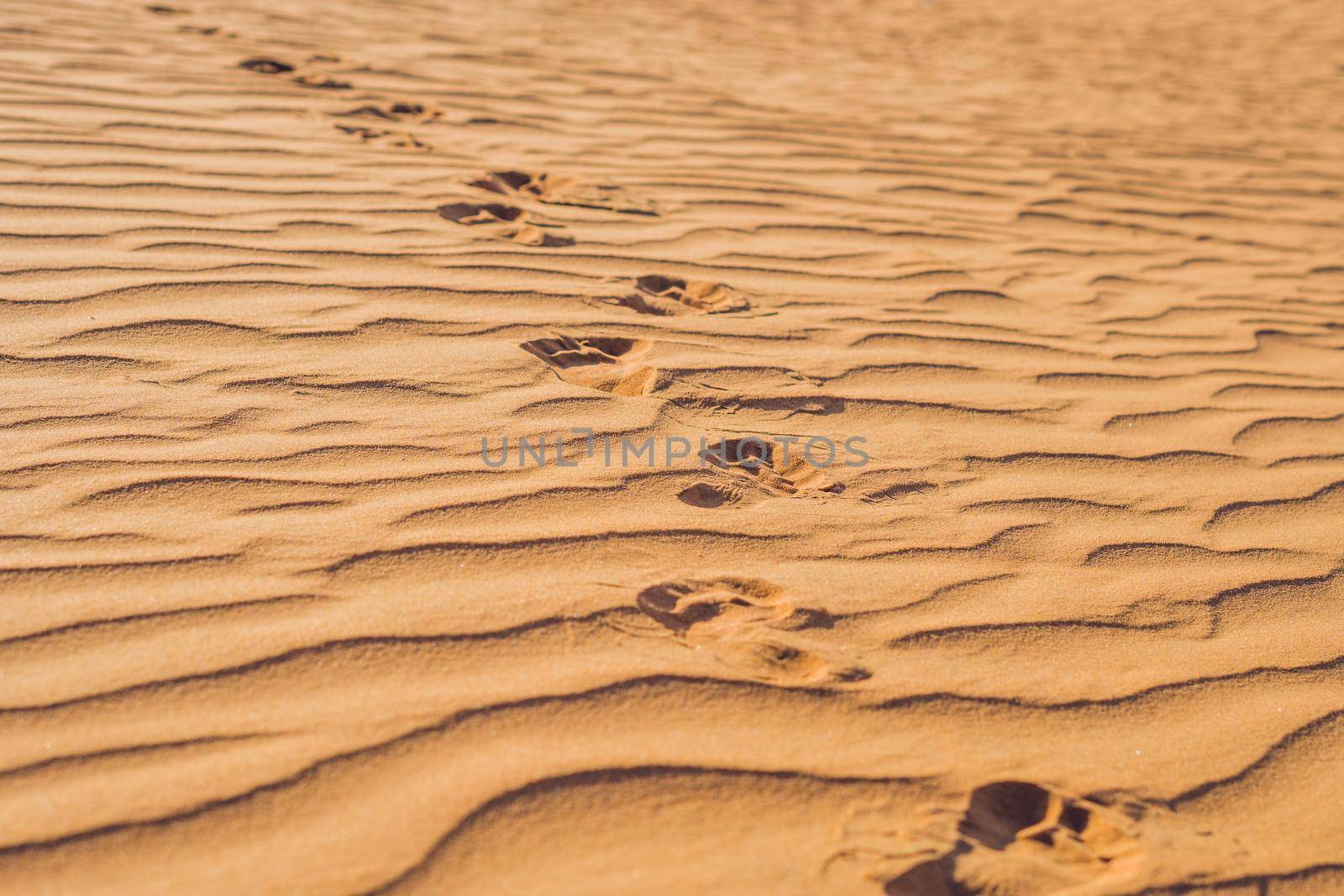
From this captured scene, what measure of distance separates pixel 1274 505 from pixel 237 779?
1959 millimetres

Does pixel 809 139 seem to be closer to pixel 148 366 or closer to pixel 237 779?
pixel 148 366

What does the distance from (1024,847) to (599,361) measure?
140 cm

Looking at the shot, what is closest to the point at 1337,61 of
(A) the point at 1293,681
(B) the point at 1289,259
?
(B) the point at 1289,259

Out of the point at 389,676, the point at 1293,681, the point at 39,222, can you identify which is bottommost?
the point at 1293,681

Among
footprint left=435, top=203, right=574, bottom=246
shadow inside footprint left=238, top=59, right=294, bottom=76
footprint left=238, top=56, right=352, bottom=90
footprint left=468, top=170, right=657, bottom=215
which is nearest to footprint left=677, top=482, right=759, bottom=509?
footprint left=435, top=203, right=574, bottom=246

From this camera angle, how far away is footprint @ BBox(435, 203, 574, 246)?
3.10 meters

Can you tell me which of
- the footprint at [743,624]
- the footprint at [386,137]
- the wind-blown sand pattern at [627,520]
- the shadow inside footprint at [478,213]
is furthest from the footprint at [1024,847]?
the footprint at [386,137]

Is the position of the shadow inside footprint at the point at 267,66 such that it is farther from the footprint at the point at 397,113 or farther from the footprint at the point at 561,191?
the footprint at the point at 561,191

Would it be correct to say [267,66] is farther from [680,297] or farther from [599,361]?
[599,361]

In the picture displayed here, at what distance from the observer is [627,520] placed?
1917 mm

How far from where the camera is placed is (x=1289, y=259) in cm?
387

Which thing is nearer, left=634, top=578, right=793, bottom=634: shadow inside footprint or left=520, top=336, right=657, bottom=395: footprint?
left=634, top=578, right=793, bottom=634: shadow inside footprint

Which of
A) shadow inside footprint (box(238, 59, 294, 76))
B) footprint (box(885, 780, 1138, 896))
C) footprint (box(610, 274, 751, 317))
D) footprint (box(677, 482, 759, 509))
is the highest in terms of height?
shadow inside footprint (box(238, 59, 294, 76))

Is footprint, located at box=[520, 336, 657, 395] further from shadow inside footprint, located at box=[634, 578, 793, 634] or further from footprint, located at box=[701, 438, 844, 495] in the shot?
shadow inside footprint, located at box=[634, 578, 793, 634]
